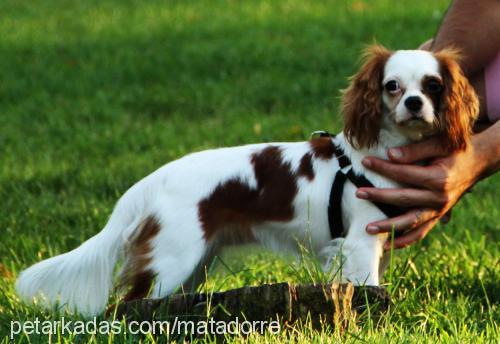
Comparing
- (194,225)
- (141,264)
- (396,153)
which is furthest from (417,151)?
(141,264)

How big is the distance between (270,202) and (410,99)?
0.69 m

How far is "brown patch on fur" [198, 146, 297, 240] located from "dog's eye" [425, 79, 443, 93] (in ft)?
2.04

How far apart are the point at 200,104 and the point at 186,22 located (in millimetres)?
3319

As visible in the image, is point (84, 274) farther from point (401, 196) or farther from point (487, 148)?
point (487, 148)

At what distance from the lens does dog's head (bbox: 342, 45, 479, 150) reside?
3904 millimetres

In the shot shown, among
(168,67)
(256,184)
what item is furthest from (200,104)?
(256,184)

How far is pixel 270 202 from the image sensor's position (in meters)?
4.08

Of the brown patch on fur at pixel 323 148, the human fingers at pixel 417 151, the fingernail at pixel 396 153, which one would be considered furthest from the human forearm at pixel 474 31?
the brown patch on fur at pixel 323 148

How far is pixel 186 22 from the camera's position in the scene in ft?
39.4

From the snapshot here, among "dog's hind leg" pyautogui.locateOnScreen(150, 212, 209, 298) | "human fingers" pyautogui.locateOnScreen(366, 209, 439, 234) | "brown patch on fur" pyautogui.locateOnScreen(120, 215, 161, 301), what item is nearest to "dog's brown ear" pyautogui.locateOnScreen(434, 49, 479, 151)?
"human fingers" pyautogui.locateOnScreen(366, 209, 439, 234)

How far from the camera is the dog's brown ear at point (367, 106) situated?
13.1ft

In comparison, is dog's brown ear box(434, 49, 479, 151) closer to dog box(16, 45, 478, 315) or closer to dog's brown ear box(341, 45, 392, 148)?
dog box(16, 45, 478, 315)

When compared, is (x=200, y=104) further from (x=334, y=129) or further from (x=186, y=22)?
(x=186, y=22)

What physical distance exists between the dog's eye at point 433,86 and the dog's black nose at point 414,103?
11cm
